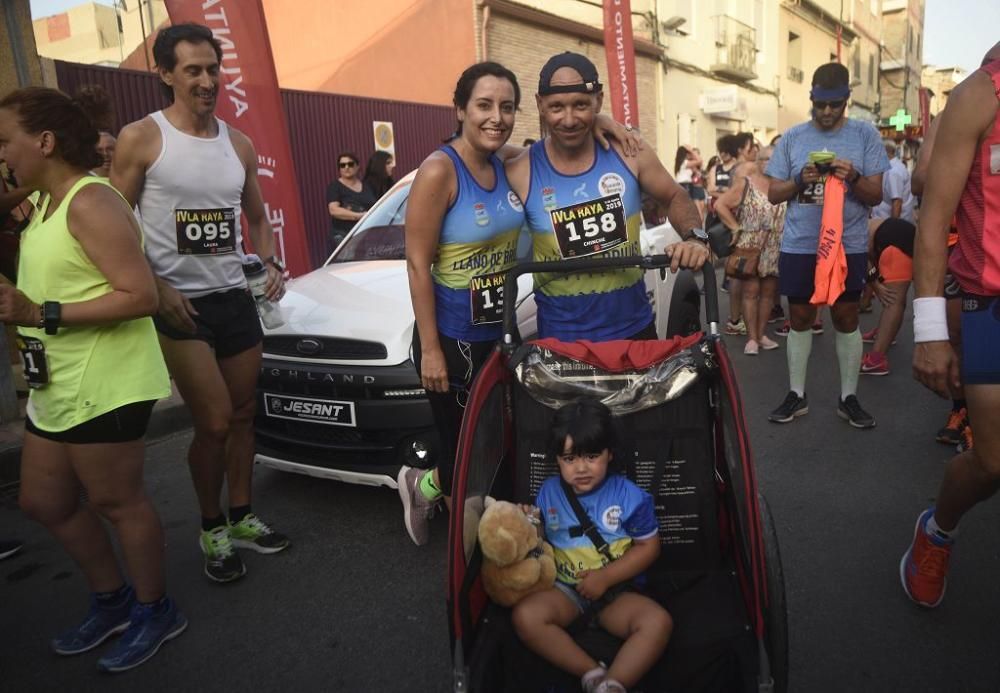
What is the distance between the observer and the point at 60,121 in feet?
8.27

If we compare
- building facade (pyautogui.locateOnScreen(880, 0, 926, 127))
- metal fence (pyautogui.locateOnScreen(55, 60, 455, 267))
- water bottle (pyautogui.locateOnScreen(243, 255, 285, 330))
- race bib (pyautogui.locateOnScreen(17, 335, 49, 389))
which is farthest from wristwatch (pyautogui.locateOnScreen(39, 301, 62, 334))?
building facade (pyautogui.locateOnScreen(880, 0, 926, 127))

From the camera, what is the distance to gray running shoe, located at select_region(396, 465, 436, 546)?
11.5ft

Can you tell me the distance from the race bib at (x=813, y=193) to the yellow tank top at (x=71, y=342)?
4.02 m

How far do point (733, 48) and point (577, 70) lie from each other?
23333mm

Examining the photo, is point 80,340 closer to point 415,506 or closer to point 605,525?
point 415,506

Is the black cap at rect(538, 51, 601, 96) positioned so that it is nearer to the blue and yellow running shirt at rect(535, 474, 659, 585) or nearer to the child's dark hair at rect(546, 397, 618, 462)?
the child's dark hair at rect(546, 397, 618, 462)

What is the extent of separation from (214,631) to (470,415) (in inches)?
61.2

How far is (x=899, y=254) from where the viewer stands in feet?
18.4

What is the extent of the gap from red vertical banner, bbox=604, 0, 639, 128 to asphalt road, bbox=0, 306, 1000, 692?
845 centimetres

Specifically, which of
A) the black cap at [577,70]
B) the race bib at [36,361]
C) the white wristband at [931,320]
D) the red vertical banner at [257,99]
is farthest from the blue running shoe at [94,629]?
the red vertical banner at [257,99]

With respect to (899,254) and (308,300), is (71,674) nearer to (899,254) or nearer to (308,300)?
(308,300)

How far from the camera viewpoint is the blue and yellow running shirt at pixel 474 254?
2.80 meters

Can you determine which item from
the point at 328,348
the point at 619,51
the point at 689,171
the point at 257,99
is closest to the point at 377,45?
the point at 619,51

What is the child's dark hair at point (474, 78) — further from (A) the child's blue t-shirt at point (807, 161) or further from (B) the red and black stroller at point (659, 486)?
(A) the child's blue t-shirt at point (807, 161)
